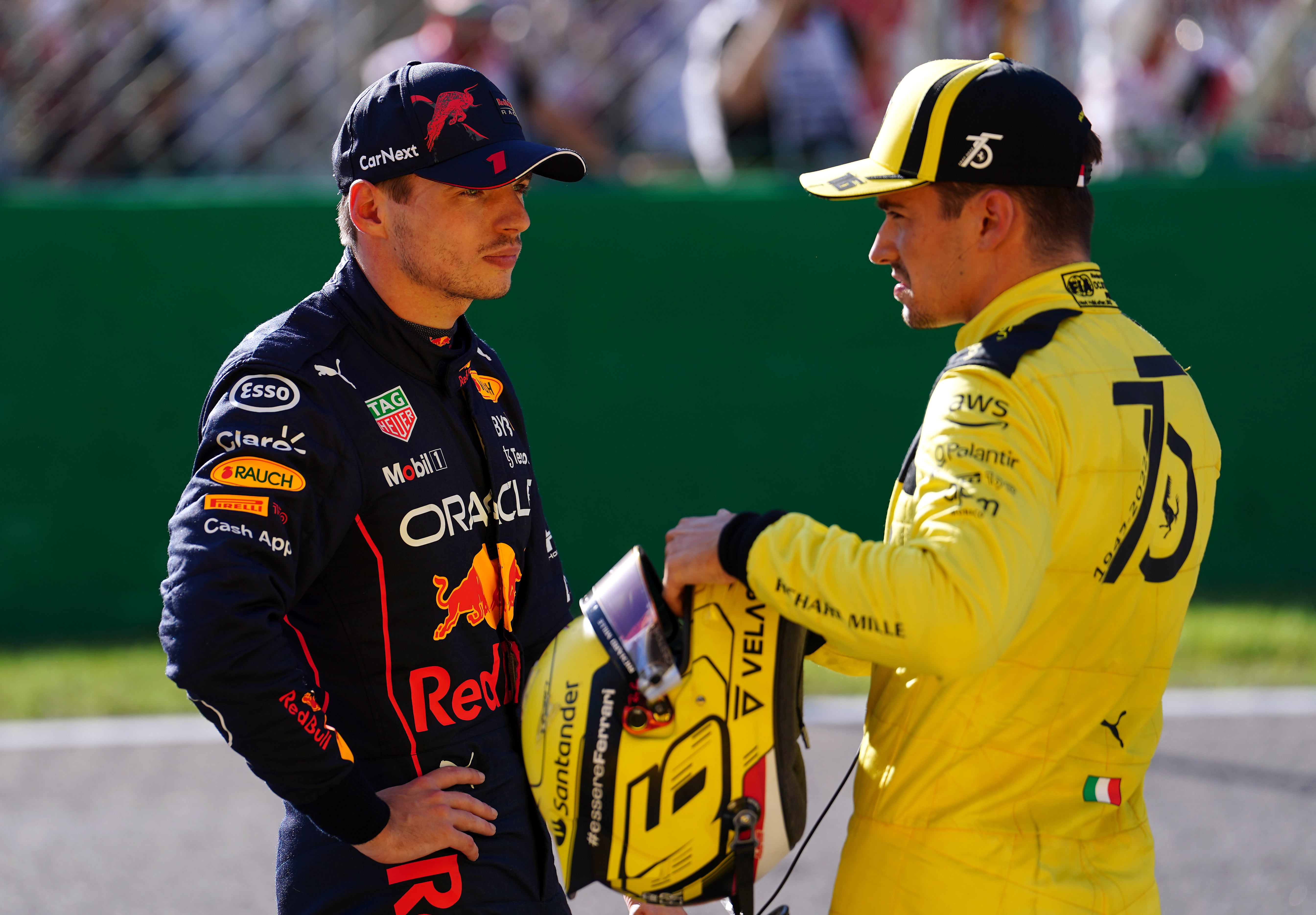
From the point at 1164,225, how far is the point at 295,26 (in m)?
5.16

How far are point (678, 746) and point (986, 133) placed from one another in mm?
1094

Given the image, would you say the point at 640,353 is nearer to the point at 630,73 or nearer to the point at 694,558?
the point at 630,73

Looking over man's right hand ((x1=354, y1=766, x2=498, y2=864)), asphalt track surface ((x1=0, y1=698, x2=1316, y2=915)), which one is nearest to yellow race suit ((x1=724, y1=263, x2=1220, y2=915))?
man's right hand ((x1=354, y1=766, x2=498, y2=864))

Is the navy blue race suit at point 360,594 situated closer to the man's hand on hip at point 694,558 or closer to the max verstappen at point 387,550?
the max verstappen at point 387,550

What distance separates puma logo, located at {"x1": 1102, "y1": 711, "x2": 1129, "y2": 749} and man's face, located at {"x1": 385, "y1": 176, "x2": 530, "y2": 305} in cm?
135

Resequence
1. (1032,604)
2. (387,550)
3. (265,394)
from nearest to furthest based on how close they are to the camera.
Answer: (1032,604) < (265,394) < (387,550)

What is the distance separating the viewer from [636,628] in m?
2.22

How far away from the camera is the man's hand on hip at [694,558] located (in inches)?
84.2

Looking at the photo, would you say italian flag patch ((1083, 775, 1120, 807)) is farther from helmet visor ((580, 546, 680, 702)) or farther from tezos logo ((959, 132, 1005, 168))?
tezos logo ((959, 132, 1005, 168))

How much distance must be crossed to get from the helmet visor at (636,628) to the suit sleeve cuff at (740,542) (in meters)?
0.14

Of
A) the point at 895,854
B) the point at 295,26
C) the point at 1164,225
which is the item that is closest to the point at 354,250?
the point at 895,854

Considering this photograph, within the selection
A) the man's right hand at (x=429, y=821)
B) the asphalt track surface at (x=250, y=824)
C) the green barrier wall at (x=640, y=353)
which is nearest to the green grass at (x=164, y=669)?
the asphalt track surface at (x=250, y=824)

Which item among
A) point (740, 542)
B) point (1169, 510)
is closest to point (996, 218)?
point (1169, 510)

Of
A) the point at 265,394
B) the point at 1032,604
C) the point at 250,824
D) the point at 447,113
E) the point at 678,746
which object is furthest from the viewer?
the point at 250,824
